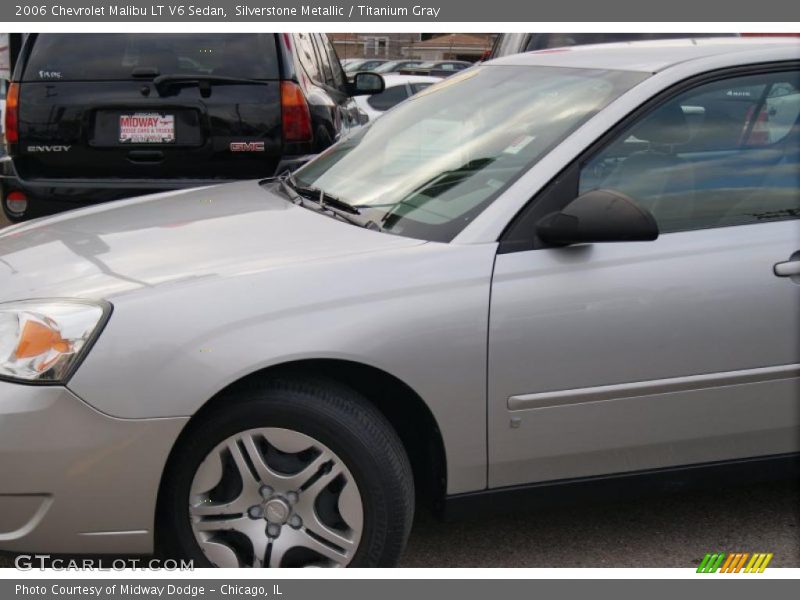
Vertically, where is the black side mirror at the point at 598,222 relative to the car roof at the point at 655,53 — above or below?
below

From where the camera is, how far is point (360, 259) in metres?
2.96

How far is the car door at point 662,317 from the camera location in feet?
9.74

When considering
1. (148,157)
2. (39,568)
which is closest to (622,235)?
(39,568)

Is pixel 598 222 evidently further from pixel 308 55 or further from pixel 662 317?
pixel 308 55

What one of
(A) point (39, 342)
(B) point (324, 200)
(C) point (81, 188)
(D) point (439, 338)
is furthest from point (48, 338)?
(C) point (81, 188)

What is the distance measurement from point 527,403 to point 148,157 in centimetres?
331

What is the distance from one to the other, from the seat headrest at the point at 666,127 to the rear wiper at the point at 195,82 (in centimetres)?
284

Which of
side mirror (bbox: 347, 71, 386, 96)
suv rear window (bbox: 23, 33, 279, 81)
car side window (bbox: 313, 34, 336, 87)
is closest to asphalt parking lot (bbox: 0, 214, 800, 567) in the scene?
suv rear window (bbox: 23, 33, 279, 81)

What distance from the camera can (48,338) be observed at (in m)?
2.73

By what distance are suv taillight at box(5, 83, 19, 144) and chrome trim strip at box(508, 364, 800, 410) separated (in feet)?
12.4

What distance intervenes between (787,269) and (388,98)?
1048cm

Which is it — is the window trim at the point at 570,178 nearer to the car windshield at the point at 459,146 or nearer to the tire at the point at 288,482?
the car windshield at the point at 459,146

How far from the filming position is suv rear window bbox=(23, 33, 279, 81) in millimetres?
5570

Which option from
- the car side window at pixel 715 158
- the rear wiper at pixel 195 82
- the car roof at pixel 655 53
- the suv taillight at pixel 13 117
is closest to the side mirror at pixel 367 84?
the rear wiper at pixel 195 82
